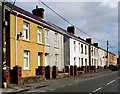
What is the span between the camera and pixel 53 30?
2894 centimetres

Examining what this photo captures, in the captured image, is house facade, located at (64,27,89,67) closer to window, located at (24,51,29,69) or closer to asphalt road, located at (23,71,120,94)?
window, located at (24,51,29,69)

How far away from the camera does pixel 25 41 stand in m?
21.6

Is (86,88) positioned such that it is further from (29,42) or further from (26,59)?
(29,42)

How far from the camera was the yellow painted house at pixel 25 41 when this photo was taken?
763 inches

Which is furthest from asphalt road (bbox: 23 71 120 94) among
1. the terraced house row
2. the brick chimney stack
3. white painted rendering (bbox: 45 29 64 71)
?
the brick chimney stack

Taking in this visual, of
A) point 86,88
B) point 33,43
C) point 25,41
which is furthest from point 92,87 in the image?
Result: point 33,43

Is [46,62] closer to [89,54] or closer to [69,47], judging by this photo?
[69,47]

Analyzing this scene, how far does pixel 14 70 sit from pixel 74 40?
2182 cm

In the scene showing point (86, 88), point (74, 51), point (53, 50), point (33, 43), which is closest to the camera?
point (86, 88)

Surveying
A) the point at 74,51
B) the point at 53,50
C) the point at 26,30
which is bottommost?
the point at 53,50

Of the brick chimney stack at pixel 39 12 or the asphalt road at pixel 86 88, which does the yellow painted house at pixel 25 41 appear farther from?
the asphalt road at pixel 86 88

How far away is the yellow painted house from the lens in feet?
63.6

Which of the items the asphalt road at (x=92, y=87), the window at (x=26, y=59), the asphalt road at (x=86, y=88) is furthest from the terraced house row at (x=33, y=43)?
the asphalt road at (x=92, y=87)

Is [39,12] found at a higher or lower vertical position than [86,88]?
higher
